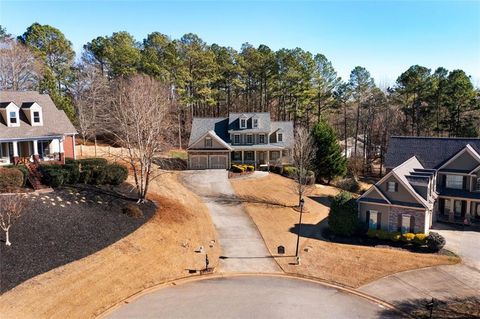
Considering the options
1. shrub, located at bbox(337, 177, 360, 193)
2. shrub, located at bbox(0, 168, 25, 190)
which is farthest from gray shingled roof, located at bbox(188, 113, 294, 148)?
shrub, located at bbox(0, 168, 25, 190)

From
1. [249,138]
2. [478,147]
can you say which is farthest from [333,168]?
[478,147]

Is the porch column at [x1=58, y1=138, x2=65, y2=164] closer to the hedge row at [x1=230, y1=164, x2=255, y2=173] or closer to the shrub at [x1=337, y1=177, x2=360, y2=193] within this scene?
the hedge row at [x1=230, y1=164, x2=255, y2=173]

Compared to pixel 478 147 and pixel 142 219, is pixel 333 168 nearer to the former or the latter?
pixel 478 147

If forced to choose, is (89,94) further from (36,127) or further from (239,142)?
(239,142)

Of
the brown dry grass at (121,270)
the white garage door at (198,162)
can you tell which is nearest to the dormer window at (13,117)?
the brown dry grass at (121,270)

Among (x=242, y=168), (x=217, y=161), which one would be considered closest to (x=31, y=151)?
(x=217, y=161)

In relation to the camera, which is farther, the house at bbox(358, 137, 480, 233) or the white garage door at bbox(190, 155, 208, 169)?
the white garage door at bbox(190, 155, 208, 169)
